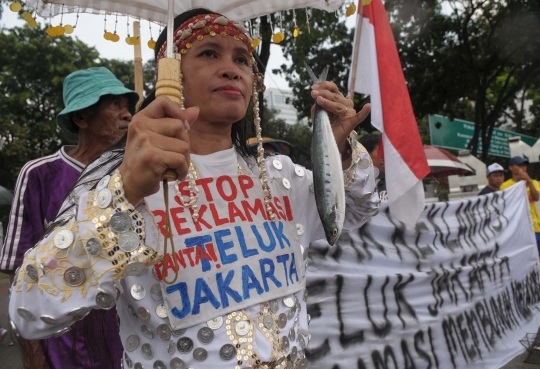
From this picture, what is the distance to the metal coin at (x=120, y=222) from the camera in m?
1.08

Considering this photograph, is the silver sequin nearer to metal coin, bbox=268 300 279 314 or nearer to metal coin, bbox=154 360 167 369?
metal coin, bbox=154 360 167 369

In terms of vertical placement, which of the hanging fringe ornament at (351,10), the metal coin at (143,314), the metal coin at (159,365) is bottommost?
the metal coin at (159,365)

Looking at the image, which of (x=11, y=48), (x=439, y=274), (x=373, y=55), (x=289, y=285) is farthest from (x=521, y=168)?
(x=11, y=48)

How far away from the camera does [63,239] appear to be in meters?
1.08

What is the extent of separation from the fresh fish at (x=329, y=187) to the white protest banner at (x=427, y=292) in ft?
6.04

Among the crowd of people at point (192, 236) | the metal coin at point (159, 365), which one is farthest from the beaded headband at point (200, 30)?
the metal coin at point (159, 365)

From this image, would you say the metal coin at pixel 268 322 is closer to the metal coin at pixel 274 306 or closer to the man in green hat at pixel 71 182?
the metal coin at pixel 274 306

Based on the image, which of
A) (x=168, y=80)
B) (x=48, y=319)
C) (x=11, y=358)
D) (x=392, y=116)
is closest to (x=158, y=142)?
(x=168, y=80)

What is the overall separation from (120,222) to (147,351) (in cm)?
44

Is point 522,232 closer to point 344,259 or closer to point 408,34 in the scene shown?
point 344,259

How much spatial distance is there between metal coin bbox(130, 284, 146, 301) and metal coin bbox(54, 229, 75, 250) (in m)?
0.27

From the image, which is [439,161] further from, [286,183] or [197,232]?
[197,232]

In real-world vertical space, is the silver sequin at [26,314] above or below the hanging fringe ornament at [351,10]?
below

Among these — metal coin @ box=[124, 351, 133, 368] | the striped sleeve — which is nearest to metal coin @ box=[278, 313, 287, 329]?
metal coin @ box=[124, 351, 133, 368]
